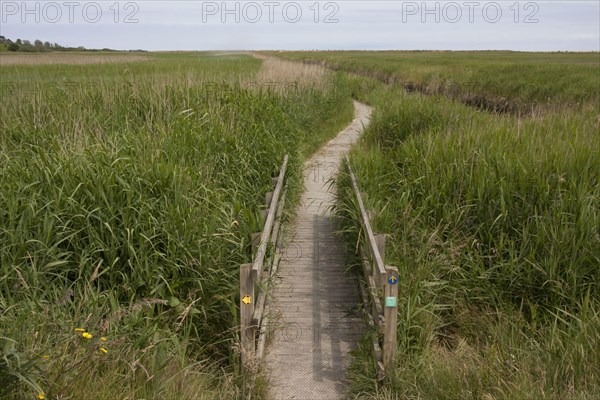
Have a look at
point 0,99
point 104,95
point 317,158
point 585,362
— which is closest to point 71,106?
point 104,95

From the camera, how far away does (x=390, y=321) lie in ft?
13.8

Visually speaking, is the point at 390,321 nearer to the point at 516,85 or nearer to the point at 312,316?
the point at 312,316

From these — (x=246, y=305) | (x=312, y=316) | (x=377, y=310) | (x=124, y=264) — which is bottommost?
(x=312, y=316)

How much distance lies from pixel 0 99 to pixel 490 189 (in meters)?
8.16

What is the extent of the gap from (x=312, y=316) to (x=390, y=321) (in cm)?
133

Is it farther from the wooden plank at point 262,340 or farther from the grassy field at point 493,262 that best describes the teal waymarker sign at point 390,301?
the wooden plank at point 262,340

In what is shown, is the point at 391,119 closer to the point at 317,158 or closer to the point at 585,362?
the point at 317,158

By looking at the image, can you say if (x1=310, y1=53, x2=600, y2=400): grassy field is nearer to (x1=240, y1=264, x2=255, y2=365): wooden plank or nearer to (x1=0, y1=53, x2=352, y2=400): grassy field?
(x1=240, y1=264, x2=255, y2=365): wooden plank

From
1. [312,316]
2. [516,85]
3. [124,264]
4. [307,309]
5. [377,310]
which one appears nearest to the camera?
[377,310]

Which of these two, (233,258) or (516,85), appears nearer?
(233,258)

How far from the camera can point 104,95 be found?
9.71 m

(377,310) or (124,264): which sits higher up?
(124,264)

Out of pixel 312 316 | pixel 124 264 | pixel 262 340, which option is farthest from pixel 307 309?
pixel 124 264

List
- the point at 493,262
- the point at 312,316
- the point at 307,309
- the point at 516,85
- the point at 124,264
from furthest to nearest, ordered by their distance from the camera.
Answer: the point at 516,85
the point at 493,262
the point at 307,309
the point at 312,316
the point at 124,264
